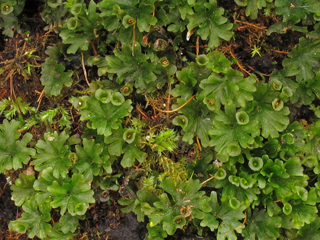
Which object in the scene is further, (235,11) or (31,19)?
(31,19)

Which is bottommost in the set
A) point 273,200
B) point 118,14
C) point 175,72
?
point 273,200

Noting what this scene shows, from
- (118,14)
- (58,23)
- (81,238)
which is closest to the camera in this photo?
(118,14)

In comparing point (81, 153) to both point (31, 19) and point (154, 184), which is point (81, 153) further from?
point (31, 19)

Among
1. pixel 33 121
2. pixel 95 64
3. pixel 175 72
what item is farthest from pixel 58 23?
pixel 175 72

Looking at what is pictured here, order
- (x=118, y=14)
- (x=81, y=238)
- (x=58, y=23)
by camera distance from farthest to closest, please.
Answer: (x=58, y=23), (x=81, y=238), (x=118, y=14)

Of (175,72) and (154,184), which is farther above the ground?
(175,72)

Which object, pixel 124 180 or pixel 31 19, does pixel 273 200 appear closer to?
pixel 124 180
